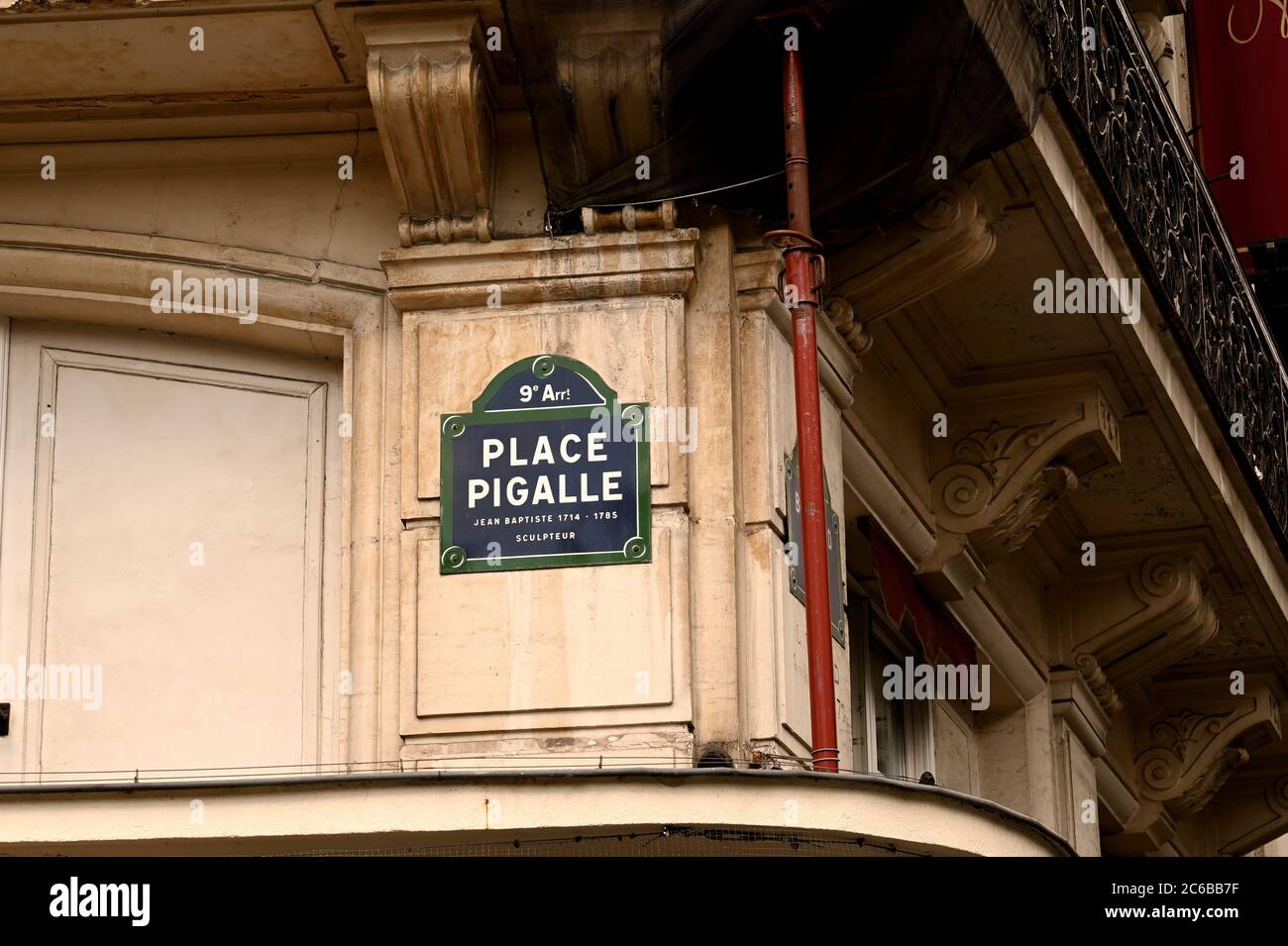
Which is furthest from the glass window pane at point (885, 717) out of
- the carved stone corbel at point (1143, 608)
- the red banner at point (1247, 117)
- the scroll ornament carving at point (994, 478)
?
the red banner at point (1247, 117)

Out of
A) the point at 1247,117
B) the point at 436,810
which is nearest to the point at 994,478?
the point at 436,810

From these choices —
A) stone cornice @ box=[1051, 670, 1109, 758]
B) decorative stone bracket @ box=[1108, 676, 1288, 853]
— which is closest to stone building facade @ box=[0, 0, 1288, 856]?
stone cornice @ box=[1051, 670, 1109, 758]

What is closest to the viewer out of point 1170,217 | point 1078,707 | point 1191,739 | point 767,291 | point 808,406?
point 808,406

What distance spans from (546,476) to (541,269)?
2.36 ft

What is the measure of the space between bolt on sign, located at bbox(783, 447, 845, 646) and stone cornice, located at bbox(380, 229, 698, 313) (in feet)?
2.32

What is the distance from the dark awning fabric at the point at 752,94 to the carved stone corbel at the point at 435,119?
0.19m

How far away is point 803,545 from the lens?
9.39 m

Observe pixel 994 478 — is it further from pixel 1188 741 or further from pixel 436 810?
pixel 436 810

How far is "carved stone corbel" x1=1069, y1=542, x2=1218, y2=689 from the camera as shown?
13.5 meters

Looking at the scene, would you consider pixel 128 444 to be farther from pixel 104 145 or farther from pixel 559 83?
pixel 559 83

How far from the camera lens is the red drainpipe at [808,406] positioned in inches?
352

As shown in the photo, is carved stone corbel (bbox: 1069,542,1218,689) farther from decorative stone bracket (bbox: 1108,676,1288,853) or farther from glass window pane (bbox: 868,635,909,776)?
glass window pane (bbox: 868,635,909,776)

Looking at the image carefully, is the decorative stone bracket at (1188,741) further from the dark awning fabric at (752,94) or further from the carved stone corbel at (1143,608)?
the dark awning fabric at (752,94)

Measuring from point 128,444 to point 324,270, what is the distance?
0.88 meters
